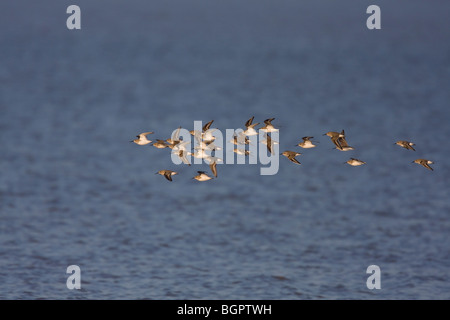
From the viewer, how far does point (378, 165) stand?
29344mm

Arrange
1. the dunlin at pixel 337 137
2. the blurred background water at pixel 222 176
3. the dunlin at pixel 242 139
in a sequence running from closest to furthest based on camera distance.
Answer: the dunlin at pixel 337 137, the dunlin at pixel 242 139, the blurred background water at pixel 222 176

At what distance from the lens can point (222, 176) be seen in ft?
94.0

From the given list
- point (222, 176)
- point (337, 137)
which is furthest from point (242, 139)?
point (222, 176)

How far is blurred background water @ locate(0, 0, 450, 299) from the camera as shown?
2020 cm

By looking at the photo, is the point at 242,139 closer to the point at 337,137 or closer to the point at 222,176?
the point at 337,137

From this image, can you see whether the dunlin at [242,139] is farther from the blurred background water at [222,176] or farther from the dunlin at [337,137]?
the blurred background water at [222,176]

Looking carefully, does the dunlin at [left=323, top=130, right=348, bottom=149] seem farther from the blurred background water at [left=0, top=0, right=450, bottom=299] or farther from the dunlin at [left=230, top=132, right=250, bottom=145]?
the blurred background water at [left=0, top=0, right=450, bottom=299]

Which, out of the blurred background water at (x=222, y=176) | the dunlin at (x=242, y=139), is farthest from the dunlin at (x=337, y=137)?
the blurred background water at (x=222, y=176)

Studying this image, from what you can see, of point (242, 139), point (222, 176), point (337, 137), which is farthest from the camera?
point (222, 176)

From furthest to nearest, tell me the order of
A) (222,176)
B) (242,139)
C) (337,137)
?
(222,176), (242,139), (337,137)

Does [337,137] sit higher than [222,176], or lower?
lower

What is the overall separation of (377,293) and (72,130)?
59.4 ft

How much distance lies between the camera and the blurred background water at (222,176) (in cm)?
2020
